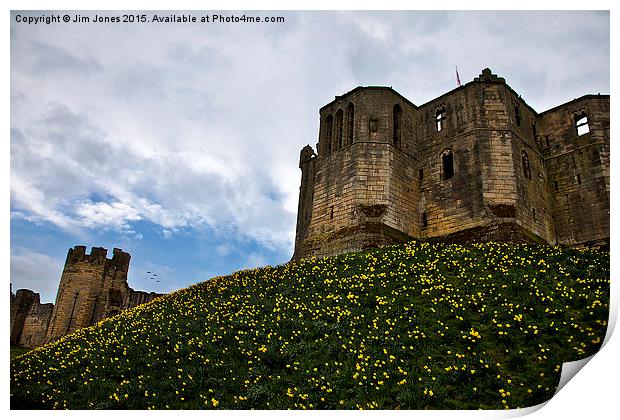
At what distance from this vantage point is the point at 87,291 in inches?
1245

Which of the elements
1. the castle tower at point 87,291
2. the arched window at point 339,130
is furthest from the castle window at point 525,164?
the castle tower at point 87,291

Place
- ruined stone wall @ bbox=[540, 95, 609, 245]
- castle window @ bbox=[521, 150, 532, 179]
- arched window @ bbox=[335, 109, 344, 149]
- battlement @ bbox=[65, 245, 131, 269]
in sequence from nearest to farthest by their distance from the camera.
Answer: ruined stone wall @ bbox=[540, 95, 609, 245] → castle window @ bbox=[521, 150, 532, 179] → arched window @ bbox=[335, 109, 344, 149] → battlement @ bbox=[65, 245, 131, 269]

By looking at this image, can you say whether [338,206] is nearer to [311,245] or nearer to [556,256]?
[311,245]

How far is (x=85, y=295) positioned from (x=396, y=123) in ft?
79.0

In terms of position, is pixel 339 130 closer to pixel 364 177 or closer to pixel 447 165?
pixel 364 177

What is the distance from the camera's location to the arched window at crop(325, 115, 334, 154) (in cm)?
2514

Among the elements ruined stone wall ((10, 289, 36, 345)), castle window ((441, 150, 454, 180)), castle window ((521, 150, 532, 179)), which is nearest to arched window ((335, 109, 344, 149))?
castle window ((441, 150, 454, 180))

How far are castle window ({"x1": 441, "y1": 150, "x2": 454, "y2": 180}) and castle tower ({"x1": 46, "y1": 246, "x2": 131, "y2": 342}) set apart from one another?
2440 cm

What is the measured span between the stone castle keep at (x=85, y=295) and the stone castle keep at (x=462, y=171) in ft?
52.4

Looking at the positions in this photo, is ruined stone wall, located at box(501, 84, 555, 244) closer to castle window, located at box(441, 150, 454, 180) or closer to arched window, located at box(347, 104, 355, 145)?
castle window, located at box(441, 150, 454, 180)

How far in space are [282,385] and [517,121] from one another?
64.5ft

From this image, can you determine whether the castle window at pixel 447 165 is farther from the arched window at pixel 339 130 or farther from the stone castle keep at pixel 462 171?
the arched window at pixel 339 130

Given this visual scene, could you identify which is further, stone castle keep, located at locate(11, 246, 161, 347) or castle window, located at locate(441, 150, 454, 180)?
stone castle keep, located at locate(11, 246, 161, 347)

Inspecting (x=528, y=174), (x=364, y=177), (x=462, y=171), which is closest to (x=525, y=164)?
(x=528, y=174)
